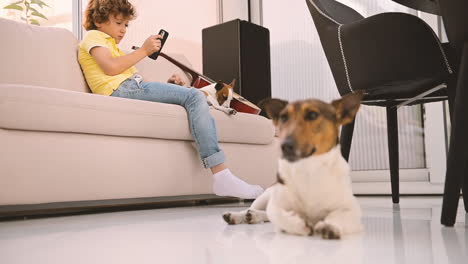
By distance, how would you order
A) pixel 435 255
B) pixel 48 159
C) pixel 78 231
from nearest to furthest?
pixel 435 255 < pixel 78 231 < pixel 48 159

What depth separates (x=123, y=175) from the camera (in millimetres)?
2004

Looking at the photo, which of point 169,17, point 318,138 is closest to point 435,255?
point 318,138

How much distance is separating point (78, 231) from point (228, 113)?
1.27 meters

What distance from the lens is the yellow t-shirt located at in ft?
7.45

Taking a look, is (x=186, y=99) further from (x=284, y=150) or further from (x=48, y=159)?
(x=284, y=150)

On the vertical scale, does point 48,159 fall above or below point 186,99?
below

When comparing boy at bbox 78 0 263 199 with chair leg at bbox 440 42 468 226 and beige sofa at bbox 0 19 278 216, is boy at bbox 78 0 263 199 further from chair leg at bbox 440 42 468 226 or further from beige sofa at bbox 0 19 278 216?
chair leg at bbox 440 42 468 226

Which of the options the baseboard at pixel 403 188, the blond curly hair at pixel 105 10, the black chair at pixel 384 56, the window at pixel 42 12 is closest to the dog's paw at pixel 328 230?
the black chair at pixel 384 56

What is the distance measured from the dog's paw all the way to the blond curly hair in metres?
1.76

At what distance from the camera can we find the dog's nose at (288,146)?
2.88 feet

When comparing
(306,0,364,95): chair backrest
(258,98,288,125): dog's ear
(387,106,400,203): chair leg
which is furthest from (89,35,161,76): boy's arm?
(258,98,288,125): dog's ear

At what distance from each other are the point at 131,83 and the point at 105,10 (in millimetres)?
412

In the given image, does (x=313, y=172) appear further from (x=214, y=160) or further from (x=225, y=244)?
(x=214, y=160)

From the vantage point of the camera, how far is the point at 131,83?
89.8 inches
